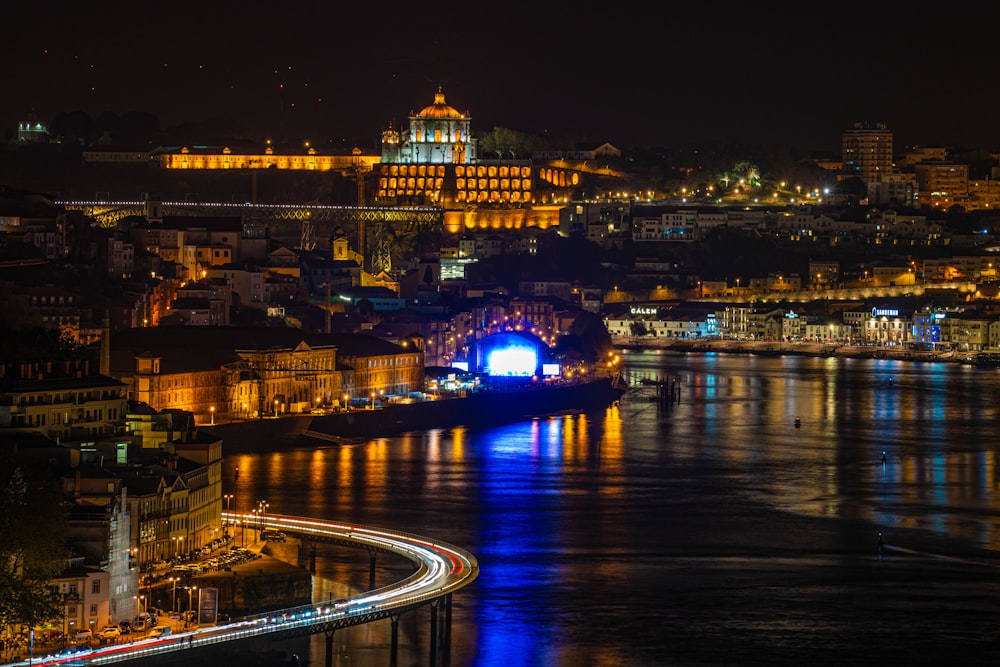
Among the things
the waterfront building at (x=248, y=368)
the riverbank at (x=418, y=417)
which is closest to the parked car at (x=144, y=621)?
the riverbank at (x=418, y=417)

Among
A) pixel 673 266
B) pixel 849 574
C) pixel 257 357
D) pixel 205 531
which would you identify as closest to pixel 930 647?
pixel 849 574

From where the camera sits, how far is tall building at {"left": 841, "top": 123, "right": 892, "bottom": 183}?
77.1 meters

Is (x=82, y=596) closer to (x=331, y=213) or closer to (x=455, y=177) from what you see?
(x=331, y=213)

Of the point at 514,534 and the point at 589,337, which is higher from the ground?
the point at 589,337

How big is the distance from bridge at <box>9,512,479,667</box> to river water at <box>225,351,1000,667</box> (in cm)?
17

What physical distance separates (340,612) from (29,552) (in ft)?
7.18

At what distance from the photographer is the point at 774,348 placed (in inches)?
2016

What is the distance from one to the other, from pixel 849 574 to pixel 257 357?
1270 cm

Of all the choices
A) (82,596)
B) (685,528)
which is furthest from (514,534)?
(82,596)

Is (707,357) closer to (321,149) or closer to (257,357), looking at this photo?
(321,149)

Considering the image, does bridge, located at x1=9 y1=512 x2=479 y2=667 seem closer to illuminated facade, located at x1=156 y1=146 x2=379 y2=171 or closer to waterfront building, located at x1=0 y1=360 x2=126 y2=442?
waterfront building, located at x1=0 y1=360 x2=126 y2=442

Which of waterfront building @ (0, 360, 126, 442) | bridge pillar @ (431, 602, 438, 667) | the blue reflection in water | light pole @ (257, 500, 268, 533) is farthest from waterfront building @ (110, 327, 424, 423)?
bridge pillar @ (431, 602, 438, 667)

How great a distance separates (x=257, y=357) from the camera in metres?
29.2

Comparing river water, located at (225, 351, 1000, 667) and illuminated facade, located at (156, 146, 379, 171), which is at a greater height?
illuminated facade, located at (156, 146, 379, 171)
